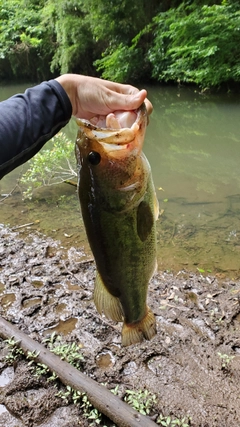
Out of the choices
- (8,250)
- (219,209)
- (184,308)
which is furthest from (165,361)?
(219,209)

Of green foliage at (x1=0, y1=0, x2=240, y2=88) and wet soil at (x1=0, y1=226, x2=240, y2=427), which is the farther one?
green foliage at (x1=0, y1=0, x2=240, y2=88)

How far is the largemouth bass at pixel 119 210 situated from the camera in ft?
4.55

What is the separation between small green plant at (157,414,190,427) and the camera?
8.36ft

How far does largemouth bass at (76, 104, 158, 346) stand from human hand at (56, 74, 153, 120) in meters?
0.06

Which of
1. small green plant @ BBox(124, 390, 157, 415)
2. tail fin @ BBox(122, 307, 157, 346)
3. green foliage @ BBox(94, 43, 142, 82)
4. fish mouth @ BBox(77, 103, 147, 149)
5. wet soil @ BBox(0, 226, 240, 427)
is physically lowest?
green foliage @ BBox(94, 43, 142, 82)

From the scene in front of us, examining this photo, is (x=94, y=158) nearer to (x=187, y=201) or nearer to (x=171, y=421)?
(x=171, y=421)

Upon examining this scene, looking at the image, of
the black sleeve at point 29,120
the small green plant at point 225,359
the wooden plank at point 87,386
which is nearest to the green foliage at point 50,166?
the wooden plank at point 87,386

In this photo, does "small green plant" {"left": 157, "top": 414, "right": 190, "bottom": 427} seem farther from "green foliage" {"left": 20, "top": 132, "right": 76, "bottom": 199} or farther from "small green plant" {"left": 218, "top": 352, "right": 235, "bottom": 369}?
"green foliage" {"left": 20, "top": 132, "right": 76, "bottom": 199}

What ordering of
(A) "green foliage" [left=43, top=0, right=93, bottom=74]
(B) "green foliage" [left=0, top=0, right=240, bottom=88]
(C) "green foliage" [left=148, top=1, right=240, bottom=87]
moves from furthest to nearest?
(A) "green foliage" [left=43, top=0, right=93, bottom=74] < (B) "green foliage" [left=0, top=0, right=240, bottom=88] < (C) "green foliage" [left=148, top=1, right=240, bottom=87]

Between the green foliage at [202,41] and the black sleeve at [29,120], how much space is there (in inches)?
474

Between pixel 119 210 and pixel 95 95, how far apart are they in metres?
0.57

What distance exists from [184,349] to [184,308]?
58cm

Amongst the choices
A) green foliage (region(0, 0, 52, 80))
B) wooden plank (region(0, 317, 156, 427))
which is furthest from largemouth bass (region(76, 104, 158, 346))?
green foliage (region(0, 0, 52, 80))

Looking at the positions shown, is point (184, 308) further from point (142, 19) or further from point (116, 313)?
point (142, 19)
